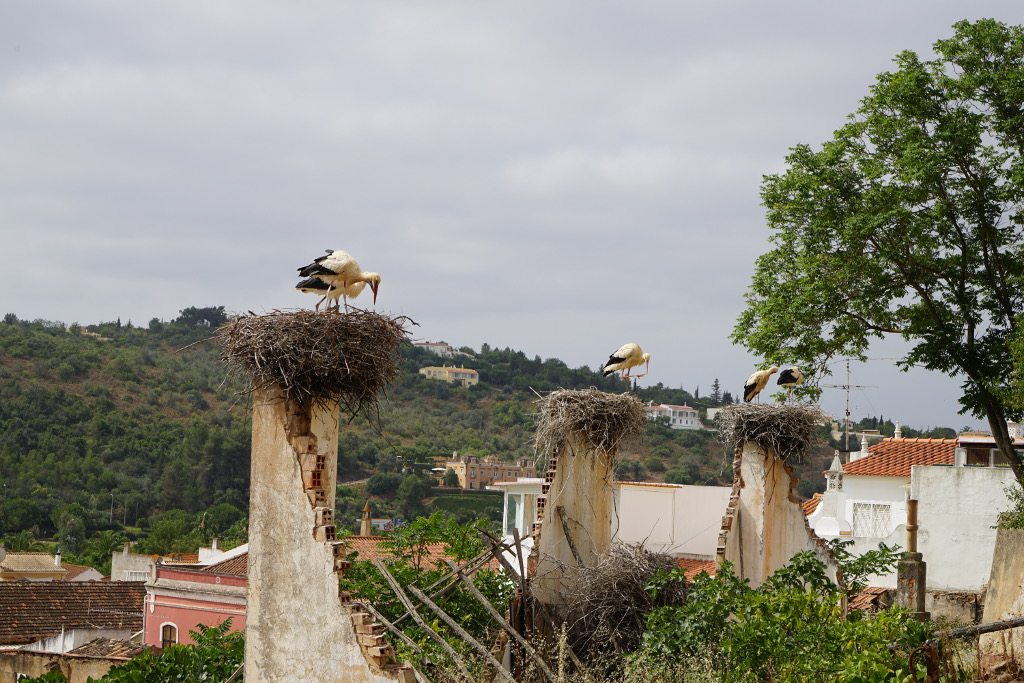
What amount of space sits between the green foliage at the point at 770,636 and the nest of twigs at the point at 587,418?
2.12 m

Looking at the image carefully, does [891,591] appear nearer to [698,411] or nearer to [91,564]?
[698,411]

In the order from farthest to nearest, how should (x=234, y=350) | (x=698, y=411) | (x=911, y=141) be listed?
(x=698, y=411), (x=911, y=141), (x=234, y=350)

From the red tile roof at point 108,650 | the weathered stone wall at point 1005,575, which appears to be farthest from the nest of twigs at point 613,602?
the red tile roof at point 108,650

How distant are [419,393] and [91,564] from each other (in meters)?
25.2

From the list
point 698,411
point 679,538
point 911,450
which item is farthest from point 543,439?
point 698,411

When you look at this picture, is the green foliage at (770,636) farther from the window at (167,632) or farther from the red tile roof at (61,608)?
the red tile roof at (61,608)

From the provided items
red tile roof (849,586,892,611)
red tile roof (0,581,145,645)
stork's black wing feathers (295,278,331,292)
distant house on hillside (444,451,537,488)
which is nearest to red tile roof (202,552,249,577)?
red tile roof (0,581,145,645)

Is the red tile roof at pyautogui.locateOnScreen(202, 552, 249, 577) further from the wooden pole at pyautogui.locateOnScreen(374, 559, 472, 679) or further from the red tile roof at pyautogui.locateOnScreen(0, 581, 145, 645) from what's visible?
the wooden pole at pyautogui.locateOnScreen(374, 559, 472, 679)

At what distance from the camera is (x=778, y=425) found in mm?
16500

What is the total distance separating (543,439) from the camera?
1598 cm

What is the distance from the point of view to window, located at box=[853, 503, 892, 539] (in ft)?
102

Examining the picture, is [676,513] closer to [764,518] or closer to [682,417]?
[764,518]

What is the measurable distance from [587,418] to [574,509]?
117 cm

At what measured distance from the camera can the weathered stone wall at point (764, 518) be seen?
16562 mm
